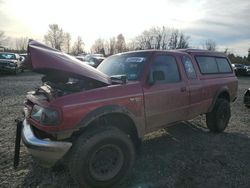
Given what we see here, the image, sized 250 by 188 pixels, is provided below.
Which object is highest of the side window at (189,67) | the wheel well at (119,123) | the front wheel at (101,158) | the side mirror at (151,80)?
the side window at (189,67)

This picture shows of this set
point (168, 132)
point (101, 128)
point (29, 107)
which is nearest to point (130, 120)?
point (101, 128)

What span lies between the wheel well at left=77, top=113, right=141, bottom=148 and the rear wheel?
279 centimetres

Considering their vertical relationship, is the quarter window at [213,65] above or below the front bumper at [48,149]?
above

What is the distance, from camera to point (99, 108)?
12.1 ft

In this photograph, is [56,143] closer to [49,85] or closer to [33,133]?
[33,133]

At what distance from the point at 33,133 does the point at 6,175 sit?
3.38 feet

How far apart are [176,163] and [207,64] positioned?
264cm

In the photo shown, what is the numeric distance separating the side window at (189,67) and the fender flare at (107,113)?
1.75 meters

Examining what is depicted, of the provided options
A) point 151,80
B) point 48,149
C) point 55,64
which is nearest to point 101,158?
point 48,149

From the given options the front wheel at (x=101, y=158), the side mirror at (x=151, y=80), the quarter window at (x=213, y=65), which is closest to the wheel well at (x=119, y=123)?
the front wheel at (x=101, y=158)

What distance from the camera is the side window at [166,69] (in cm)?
452

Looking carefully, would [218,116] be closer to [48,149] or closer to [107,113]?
[107,113]

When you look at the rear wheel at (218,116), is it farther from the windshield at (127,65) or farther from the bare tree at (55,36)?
the bare tree at (55,36)

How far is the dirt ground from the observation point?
13.2 feet
